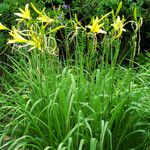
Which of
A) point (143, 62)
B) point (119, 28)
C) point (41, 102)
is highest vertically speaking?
point (119, 28)

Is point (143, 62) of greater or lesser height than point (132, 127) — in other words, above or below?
below

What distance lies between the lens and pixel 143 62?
6953 mm

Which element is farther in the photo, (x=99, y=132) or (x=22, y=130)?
(x=22, y=130)

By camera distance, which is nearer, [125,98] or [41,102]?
[125,98]

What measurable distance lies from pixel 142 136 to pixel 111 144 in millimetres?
392

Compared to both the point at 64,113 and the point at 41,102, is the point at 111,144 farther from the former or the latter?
the point at 41,102

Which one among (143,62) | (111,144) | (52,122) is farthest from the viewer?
(143,62)

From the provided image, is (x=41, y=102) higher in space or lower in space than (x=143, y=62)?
higher

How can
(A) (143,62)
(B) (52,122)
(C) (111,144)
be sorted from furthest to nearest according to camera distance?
(A) (143,62) → (B) (52,122) → (C) (111,144)

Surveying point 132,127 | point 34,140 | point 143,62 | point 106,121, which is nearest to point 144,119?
point 132,127

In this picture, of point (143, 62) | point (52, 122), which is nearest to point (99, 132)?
point (52, 122)

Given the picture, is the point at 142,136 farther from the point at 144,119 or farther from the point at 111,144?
the point at 111,144

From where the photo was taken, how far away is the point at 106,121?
359cm

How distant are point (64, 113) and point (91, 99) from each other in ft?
0.78
